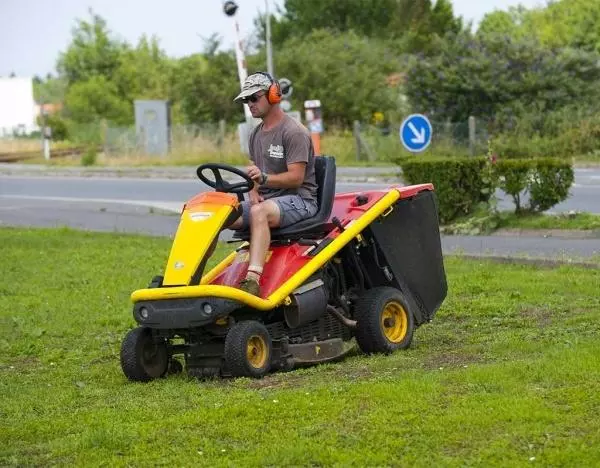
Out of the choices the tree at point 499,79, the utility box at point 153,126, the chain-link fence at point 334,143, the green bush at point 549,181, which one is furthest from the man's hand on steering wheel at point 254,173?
the utility box at point 153,126

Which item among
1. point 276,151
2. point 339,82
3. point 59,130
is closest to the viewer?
point 276,151

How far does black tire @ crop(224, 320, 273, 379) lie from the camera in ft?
27.2

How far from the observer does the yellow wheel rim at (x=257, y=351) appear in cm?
845

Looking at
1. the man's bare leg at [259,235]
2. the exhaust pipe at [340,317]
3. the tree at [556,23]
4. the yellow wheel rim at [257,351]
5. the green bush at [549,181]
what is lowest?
the yellow wheel rim at [257,351]

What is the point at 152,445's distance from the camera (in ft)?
21.3

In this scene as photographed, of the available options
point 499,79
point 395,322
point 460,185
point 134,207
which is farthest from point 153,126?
point 395,322

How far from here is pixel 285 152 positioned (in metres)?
9.05

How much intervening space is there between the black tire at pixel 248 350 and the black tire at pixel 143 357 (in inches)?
23.9

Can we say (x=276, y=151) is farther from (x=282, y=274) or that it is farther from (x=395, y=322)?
(x=395, y=322)

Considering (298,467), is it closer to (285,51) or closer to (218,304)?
(218,304)

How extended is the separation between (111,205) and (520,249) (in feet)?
40.8

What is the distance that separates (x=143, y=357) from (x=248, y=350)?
28.3 inches

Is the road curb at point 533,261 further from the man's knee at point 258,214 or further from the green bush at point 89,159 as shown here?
the green bush at point 89,159

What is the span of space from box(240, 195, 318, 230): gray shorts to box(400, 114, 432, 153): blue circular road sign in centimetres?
1350
